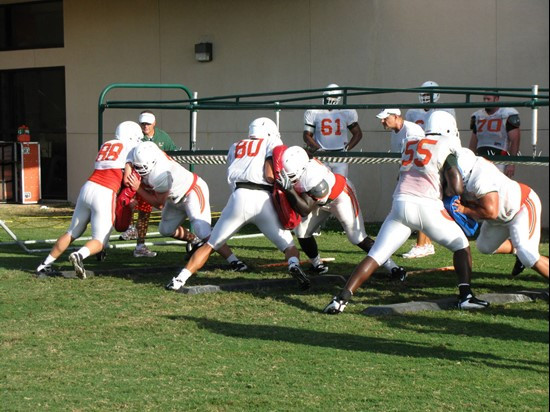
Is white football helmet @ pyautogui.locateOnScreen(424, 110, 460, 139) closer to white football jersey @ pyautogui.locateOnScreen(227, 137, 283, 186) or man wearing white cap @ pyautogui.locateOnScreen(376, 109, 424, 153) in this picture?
white football jersey @ pyautogui.locateOnScreen(227, 137, 283, 186)

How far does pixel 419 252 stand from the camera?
11023 millimetres

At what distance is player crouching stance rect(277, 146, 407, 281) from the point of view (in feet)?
28.0

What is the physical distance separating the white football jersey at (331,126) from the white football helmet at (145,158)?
3.35 meters

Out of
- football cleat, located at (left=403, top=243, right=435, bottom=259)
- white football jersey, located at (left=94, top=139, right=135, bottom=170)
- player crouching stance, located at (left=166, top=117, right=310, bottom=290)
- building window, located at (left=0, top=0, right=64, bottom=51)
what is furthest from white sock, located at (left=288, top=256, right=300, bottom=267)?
building window, located at (left=0, top=0, right=64, bottom=51)

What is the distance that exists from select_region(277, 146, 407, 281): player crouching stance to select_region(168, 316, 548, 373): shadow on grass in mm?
1620

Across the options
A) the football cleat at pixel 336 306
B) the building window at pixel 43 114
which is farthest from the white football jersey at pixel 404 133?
the building window at pixel 43 114

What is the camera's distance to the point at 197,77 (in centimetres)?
1728

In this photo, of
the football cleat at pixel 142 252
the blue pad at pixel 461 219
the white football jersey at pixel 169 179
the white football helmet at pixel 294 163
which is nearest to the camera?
the blue pad at pixel 461 219

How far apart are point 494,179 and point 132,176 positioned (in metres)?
3.79

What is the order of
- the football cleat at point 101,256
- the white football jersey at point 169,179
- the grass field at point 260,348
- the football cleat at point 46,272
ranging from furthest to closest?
1. the football cleat at point 101,256
2. the football cleat at point 46,272
3. the white football jersey at point 169,179
4. the grass field at point 260,348

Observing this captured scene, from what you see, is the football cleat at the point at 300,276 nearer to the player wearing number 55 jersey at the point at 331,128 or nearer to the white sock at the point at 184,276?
the white sock at the point at 184,276

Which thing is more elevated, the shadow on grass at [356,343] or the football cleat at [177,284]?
the football cleat at [177,284]

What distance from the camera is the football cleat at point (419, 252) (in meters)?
11.0

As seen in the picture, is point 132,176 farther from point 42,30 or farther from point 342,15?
point 42,30
